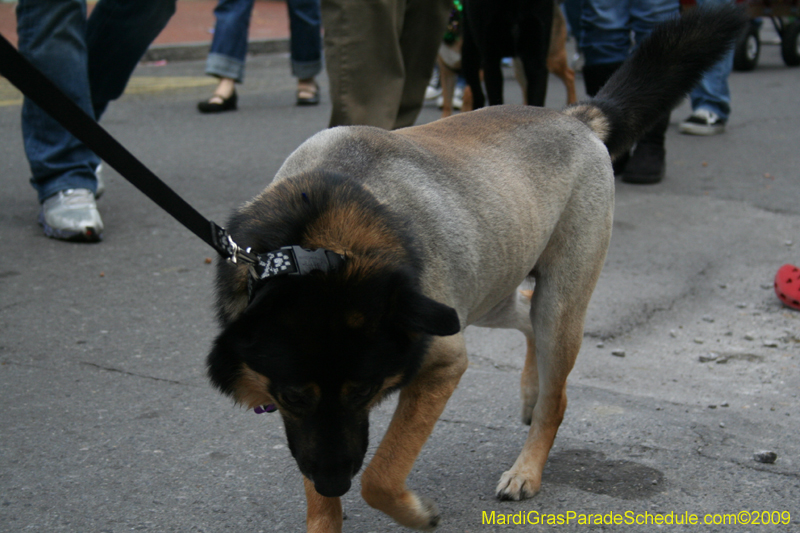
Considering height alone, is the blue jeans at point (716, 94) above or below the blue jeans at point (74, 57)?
below

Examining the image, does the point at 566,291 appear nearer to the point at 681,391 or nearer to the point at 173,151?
the point at 681,391

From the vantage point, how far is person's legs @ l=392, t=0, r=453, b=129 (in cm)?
423

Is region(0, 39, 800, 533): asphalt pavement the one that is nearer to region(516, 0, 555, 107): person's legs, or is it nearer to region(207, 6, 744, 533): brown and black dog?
region(207, 6, 744, 533): brown and black dog

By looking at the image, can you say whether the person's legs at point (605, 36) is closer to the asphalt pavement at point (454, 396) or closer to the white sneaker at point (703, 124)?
the asphalt pavement at point (454, 396)

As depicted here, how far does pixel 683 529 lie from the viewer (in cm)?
229

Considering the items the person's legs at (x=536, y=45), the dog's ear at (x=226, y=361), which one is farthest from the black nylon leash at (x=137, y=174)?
the person's legs at (x=536, y=45)

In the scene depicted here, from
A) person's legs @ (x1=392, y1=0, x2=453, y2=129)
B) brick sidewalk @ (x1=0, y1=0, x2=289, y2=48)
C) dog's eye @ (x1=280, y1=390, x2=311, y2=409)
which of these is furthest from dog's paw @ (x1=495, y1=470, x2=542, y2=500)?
brick sidewalk @ (x1=0, y1=0, x2=289, y2=48)

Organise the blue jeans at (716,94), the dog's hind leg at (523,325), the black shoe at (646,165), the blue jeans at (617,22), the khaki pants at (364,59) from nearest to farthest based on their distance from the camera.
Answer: the dog's hind leg at (523,325)
the khaki pants at (364,59)
the blue jeans at (617,22)
the black shoe at (646,165)
the blue jeans at (716,94)

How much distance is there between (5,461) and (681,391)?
96.6 inches

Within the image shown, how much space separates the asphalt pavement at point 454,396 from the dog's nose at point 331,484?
491 millimetres

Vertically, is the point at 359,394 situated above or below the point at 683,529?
above

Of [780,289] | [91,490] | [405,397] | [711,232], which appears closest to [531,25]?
[711,232]

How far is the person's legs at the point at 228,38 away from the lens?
7.75 metres

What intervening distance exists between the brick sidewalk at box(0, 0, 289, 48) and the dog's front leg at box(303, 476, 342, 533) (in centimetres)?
1031
